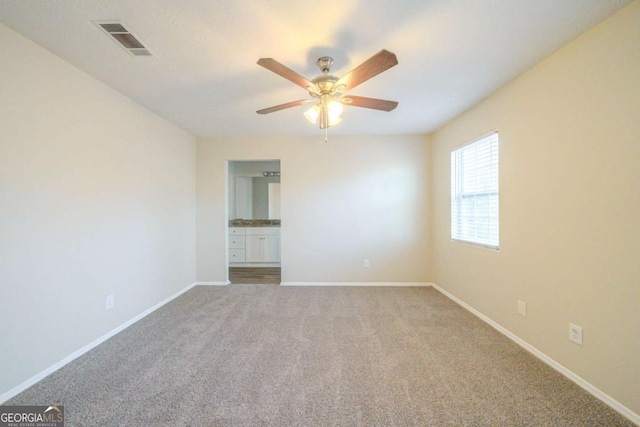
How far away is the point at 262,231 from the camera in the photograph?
5.46m

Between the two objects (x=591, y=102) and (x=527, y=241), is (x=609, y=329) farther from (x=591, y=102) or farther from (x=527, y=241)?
(x=591, y=102)

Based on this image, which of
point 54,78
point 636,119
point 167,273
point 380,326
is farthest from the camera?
point 167,273

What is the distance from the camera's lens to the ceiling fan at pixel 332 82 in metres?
1.50

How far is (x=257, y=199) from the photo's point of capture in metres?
6.57

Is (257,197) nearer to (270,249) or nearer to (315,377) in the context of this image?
(270,249)

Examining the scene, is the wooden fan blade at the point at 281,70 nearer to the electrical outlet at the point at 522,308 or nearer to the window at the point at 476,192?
the window at the point at 476,192

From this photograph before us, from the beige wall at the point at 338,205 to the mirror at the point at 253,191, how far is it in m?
2.11

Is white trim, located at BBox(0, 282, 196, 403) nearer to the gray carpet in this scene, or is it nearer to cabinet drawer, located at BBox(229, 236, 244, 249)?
the gray carpet

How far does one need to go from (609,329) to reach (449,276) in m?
1.91

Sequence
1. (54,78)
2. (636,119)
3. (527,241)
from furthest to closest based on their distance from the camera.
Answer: (527,241) < (54,78) < (636,119)

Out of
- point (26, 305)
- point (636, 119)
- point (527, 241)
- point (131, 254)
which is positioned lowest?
point (26, 305)

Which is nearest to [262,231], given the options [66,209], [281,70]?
[66,209]

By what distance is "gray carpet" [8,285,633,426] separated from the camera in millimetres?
1443

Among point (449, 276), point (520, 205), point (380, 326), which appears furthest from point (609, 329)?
point (449, 276)
